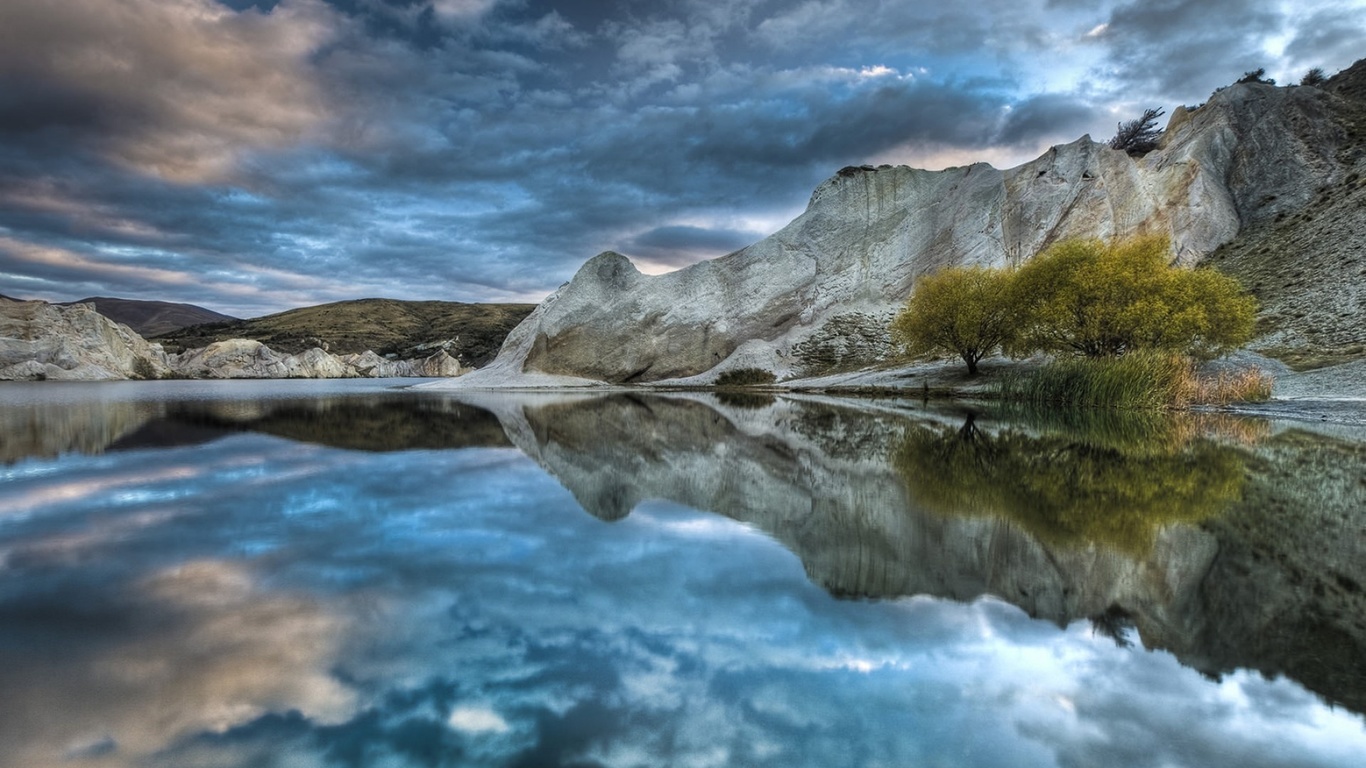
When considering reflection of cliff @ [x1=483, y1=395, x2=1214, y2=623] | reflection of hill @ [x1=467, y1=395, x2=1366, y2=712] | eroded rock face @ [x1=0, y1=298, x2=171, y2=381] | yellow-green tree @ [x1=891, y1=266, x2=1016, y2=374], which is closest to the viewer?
reflection of hill @ [x1=467, y1=395, x2=1366, y2=712]

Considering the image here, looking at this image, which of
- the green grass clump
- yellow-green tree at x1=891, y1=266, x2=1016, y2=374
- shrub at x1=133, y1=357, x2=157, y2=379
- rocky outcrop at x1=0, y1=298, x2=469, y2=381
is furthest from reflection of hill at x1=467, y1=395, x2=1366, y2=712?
shrub at x1=133, y1=357, x2=157, y2=379

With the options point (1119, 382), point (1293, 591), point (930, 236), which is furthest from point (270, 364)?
point (1293, 591)

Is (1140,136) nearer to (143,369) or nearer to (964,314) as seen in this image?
(964,314)

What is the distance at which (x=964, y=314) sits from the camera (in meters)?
29.4

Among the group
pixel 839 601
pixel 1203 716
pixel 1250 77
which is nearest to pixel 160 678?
pixel 839 601

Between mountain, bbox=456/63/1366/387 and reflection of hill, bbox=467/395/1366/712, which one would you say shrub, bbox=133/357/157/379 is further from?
reflection of hill, bbox=467/395/1366/712

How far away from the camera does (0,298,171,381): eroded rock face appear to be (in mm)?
63125

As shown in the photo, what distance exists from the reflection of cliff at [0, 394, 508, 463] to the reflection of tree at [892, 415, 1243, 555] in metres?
7.82

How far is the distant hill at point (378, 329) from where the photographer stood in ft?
384

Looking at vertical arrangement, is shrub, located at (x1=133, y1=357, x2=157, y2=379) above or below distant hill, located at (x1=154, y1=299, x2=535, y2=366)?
below

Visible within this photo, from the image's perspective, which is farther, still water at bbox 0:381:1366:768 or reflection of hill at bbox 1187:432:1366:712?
reflection of hill at bbox 1187:432:1366:712

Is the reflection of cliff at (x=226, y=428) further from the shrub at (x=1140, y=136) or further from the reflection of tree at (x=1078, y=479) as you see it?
the shrub at (x=1140, y=136)

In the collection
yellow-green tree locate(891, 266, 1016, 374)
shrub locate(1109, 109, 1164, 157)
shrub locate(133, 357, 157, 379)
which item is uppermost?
shrub locate(1109, 109, 1164, 157)

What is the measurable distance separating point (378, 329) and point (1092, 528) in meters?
148
